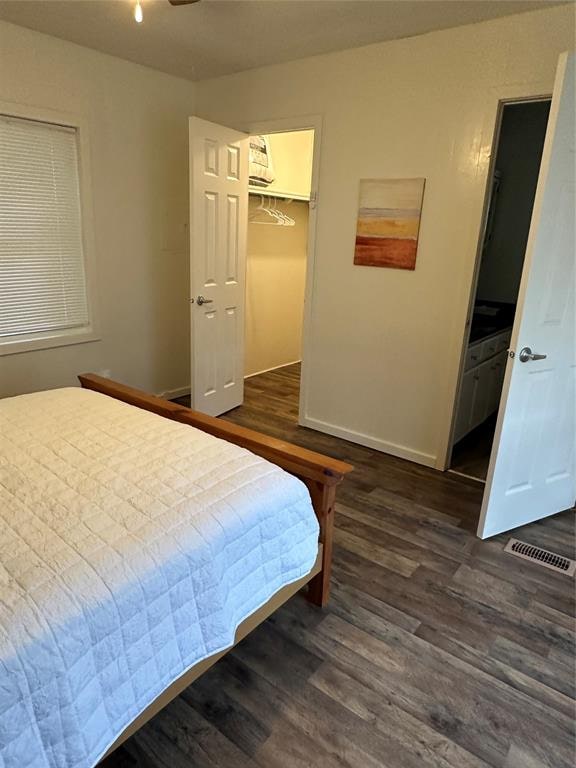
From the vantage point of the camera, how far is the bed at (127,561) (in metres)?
1.02

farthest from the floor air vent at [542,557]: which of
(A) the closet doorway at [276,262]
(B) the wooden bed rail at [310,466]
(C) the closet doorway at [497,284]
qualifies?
(A) the closet doorway at [276,262]

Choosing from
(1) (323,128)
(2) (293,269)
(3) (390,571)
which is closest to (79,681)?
(3) (390,571)

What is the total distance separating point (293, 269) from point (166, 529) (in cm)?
443

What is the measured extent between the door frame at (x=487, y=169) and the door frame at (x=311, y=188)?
3.63 ft

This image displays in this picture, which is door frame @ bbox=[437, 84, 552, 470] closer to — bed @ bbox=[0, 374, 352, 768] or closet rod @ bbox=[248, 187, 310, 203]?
bed @ bbox=[0, 374, 352, 768]

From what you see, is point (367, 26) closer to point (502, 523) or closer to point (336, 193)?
point (336, 193)

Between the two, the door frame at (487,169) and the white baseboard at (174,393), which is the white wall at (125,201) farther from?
the door frame at (487,169)

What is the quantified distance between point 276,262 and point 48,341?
2.61m

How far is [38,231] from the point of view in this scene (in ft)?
10.4

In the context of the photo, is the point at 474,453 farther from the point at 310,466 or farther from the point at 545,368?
the point at 310,466

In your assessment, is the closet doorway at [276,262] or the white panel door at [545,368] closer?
the white panel door at [545,368]

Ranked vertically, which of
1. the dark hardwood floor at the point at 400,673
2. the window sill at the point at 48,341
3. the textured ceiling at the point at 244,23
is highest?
the textured ceiling at the point at 244,23

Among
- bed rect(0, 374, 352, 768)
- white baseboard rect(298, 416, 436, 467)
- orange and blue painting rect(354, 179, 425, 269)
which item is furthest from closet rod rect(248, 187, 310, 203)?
bed rect(0, 374, 352, 768)

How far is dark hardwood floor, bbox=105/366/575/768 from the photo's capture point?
4.77 ft
